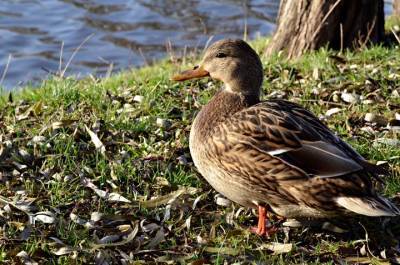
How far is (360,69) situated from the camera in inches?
254

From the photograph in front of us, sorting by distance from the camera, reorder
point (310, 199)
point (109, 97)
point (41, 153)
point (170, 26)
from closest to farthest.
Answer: point (310, 199)
point (41, 153)
point (109, 97)
point (170, 26)

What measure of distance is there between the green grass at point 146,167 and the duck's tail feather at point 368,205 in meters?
0.29

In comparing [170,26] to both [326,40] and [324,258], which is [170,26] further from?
[324,258]

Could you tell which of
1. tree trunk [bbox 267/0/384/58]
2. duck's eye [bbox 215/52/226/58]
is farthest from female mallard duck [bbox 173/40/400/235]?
tree trunk [bbox 267/0/384/58]

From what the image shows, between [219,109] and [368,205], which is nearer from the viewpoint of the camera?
[368,205]

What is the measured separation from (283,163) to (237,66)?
3.04ft

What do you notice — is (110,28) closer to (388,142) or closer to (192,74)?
(192,74)

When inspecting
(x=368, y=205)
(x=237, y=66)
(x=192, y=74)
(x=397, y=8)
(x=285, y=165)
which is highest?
(x=237, y=66)

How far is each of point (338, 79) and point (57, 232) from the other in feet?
9.61

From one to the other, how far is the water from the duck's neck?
566cm

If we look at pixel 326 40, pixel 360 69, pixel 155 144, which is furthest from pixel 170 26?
pixel 155 144

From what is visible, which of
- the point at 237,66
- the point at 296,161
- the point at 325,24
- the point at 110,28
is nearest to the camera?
the point at 296,161

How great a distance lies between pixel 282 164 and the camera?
3932 mm

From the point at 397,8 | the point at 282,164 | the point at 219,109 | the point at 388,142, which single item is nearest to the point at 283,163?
the point at 282,164
